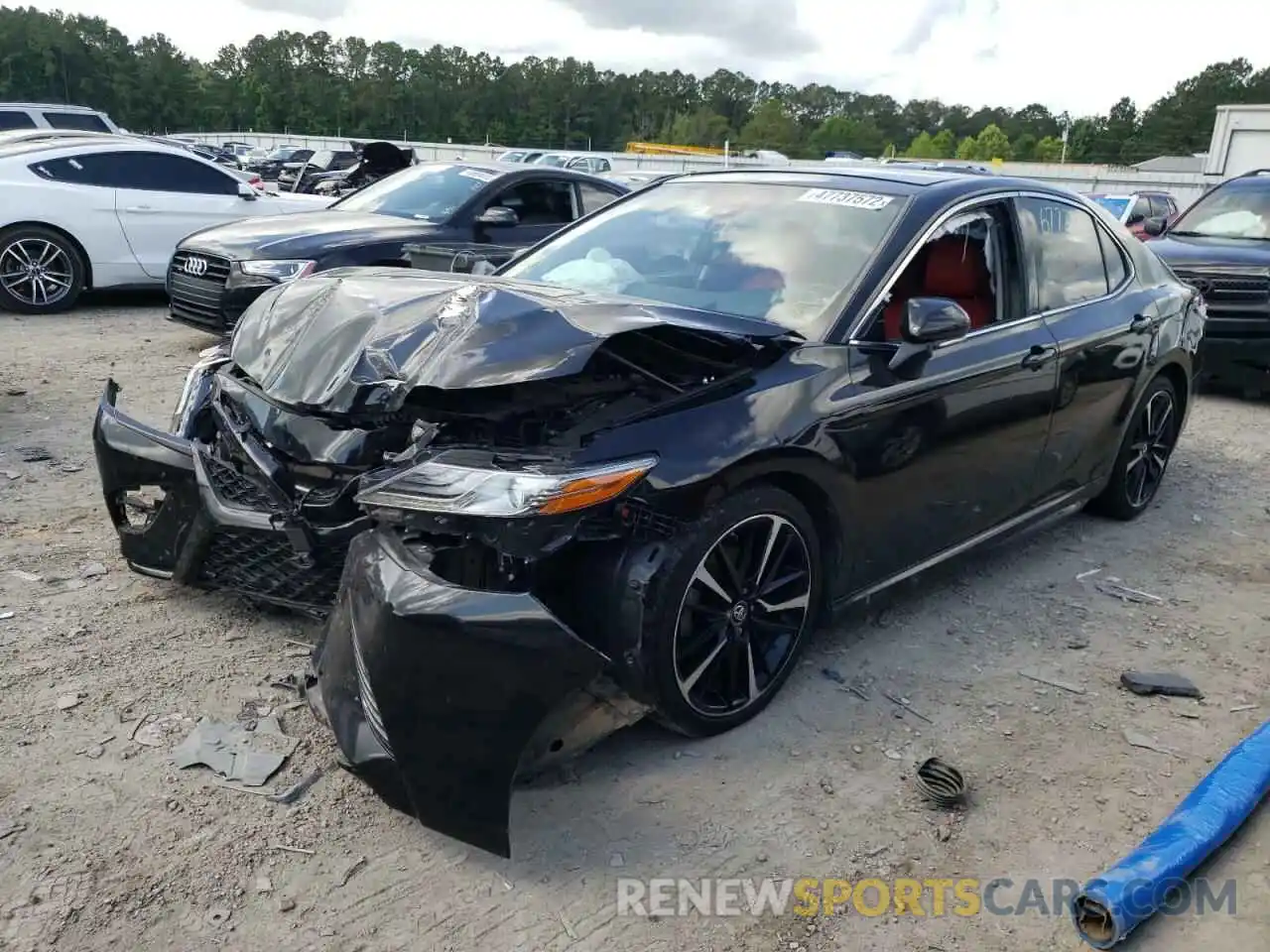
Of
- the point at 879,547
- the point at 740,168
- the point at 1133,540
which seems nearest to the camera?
the point at 879,547

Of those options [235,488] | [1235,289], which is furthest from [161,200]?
[1235,289]

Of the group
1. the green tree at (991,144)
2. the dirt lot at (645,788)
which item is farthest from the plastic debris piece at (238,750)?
the green tree at (991,144)

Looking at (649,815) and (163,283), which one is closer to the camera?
(649,815)

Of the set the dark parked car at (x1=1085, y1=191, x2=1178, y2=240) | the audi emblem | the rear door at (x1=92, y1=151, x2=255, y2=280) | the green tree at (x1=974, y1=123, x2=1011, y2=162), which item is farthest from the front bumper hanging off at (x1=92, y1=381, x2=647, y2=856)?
the green tree at (x1=974, y1=123, x2=1011, y2=162)

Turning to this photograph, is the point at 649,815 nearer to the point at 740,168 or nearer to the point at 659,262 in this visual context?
the point at 659,262

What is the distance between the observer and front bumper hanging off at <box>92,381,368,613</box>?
124 inches

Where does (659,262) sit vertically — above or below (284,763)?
above

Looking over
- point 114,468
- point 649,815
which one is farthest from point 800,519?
point 114,468

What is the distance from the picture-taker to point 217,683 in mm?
3318

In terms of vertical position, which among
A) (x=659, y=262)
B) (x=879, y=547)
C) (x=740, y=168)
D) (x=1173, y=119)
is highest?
(x=1173, y=119)

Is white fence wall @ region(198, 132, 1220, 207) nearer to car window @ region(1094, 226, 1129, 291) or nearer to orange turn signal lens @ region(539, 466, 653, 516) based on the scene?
car window @ region(1094, 226, 1129, 291)

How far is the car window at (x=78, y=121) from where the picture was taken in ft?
56.9

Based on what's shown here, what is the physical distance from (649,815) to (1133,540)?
356 cm

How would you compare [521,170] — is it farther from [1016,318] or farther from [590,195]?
[1016,318]
